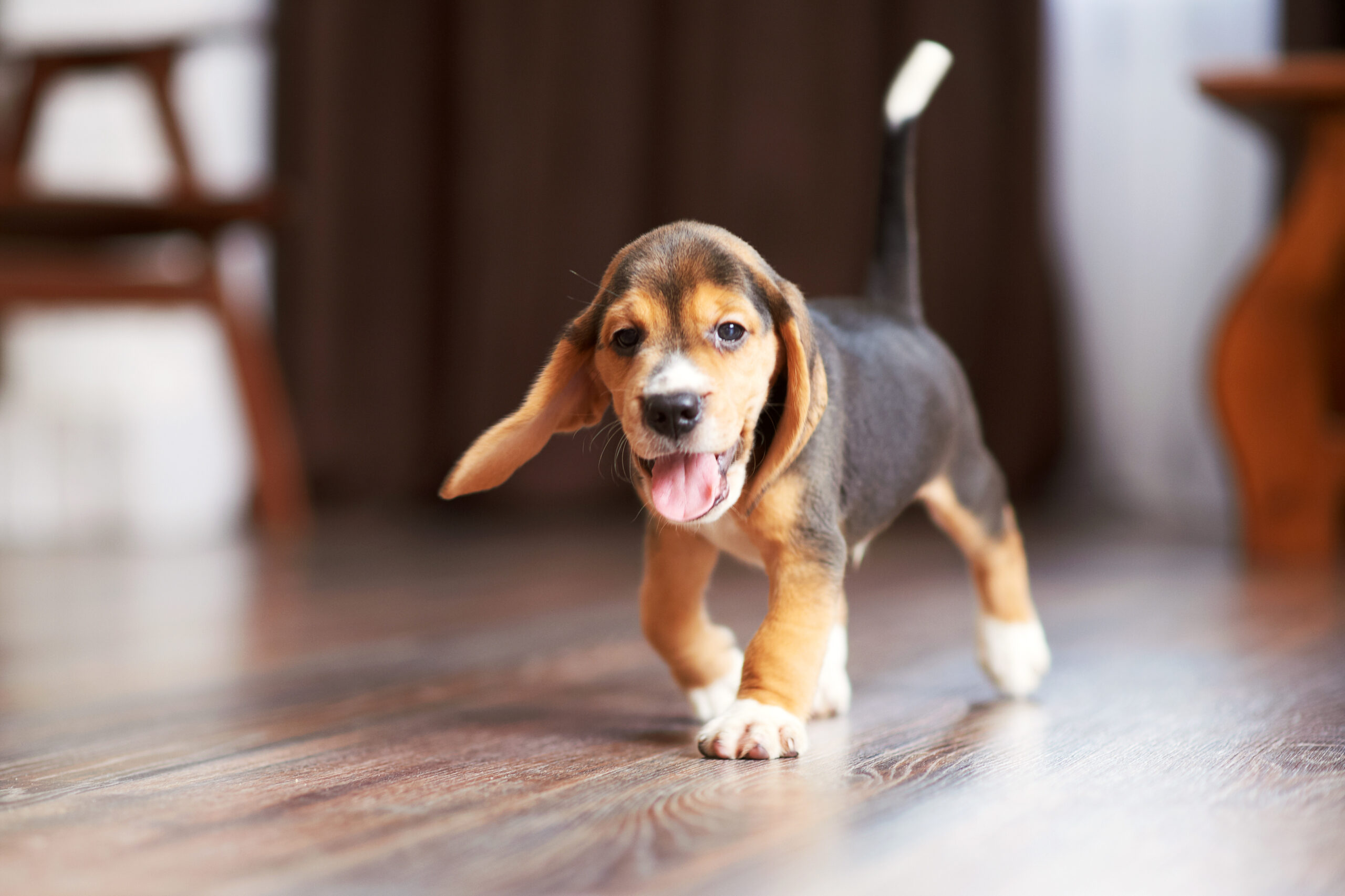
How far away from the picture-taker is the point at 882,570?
238cm

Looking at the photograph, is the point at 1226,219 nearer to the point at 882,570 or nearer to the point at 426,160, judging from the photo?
the point at 882,570

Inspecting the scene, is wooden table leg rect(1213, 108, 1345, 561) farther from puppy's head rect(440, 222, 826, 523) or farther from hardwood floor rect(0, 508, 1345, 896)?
puppy's head rect(440, 222, 826, 523)

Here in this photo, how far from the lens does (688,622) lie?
46.5 inches

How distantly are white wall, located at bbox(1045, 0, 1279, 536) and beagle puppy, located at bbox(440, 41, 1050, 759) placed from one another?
204cm

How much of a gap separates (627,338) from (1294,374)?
1935 mm

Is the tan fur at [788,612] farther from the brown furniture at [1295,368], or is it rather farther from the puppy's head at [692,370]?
the brown furniture at [1295,368]

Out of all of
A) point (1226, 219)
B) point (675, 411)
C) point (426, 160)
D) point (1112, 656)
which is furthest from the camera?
point (426, 160)

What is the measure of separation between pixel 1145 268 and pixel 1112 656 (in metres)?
1.92

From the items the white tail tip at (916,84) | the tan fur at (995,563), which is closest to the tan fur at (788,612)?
the tan fur at (995,563)

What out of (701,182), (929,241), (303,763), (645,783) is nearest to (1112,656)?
(645,783)

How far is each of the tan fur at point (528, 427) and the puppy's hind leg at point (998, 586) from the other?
1.20ft

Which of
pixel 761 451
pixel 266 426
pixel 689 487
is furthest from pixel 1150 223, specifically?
pixel 689 487

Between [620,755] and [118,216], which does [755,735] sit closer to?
[620,755]

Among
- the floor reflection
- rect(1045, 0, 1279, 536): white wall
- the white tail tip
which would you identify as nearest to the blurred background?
rect(1045, 0, 1279, 536): white wall
